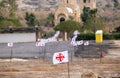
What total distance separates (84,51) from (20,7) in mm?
85126

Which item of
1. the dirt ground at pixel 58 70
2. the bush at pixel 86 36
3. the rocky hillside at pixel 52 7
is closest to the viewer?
the dirt ground at pixel 58 70

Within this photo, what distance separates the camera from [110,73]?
24438 millimetres

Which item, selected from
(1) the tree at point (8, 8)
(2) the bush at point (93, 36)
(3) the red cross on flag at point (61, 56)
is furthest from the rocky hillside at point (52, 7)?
Result: (3) the red cross on flag at point (61, 56)

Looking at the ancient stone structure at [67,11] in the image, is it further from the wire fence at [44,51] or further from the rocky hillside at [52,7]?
the wire fence at [44,51]

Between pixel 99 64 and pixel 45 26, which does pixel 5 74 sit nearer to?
pixel 99 64

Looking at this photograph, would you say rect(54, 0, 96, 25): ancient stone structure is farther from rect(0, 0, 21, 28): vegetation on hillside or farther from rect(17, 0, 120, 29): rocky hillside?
rect(17, 0, 120, 29): rocky hillside

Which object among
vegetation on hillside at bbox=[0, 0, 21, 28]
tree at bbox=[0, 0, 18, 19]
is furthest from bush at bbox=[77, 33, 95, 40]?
tree at bbox=[0, 0, 18, 19]

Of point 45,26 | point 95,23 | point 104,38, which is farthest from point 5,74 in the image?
point 45,26

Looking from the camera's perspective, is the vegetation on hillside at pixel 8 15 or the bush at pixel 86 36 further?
the vegetation on hillside at pixel 8 15

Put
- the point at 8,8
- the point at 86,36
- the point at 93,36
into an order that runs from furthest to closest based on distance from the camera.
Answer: the point at 8,8 → the point at 93,36 → the point at 86,36

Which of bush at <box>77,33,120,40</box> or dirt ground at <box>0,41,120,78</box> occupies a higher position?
dirt ground at <box>0,41,120,78</box>

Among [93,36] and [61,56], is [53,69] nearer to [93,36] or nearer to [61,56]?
[61,56]

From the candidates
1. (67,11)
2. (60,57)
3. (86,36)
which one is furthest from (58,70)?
(67,11)

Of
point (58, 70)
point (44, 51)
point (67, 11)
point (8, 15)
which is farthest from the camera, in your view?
point (67, 11)
